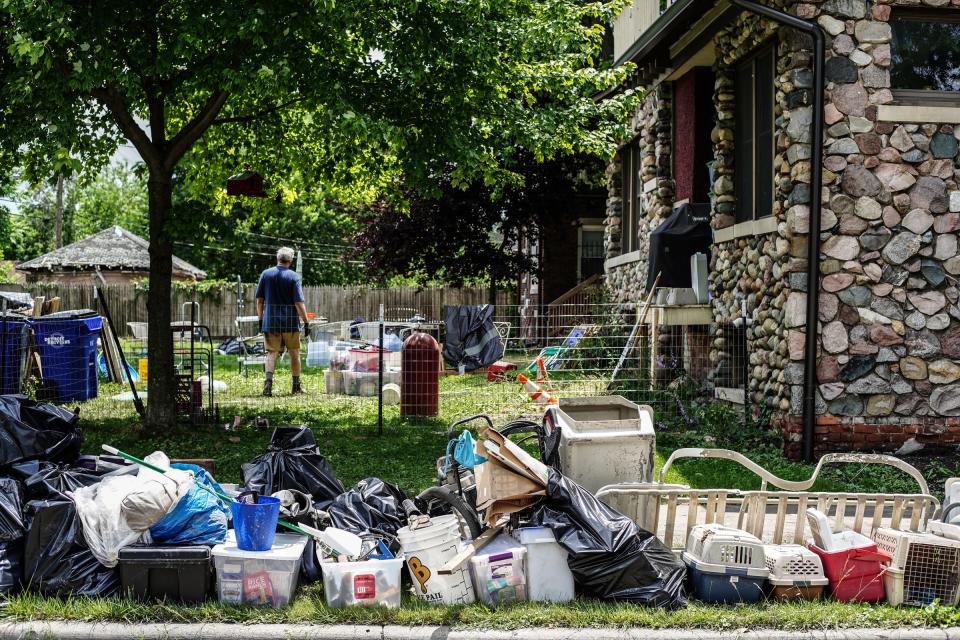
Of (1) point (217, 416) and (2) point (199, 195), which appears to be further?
(2) point (199, 195)

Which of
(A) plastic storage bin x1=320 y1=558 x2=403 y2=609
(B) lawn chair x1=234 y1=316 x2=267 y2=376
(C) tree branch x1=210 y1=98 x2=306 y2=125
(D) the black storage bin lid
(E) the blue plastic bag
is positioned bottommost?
(A) plastic storage bin x1=320 y1=558 x2=403 y2=609

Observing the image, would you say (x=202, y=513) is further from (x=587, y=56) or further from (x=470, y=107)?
(x=587, y=56)

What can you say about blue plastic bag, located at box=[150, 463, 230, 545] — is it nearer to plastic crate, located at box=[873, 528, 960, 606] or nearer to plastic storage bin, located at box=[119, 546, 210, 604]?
plastic storage bin, located at box=[119, 546, 210, 604]

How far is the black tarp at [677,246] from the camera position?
1119 cm

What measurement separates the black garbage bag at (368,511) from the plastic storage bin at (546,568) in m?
0.99

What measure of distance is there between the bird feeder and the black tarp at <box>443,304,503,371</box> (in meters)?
3.10

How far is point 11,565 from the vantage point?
486 cm

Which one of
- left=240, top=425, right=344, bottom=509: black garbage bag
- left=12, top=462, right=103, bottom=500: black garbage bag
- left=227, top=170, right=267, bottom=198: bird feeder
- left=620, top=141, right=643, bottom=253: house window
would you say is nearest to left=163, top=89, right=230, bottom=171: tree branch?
left=227, top=170, right=267, bottom=198: bird feeder

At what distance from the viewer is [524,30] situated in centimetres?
1078

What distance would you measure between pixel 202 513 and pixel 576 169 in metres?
17.8

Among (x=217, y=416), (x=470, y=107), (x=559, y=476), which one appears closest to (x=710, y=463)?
(x=559, y=476)

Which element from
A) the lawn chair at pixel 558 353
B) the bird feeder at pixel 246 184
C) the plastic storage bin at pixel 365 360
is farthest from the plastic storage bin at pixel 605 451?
the plastic storage bin at pixel 365 360

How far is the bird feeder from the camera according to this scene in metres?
11.3

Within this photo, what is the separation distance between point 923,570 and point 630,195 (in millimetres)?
11339
